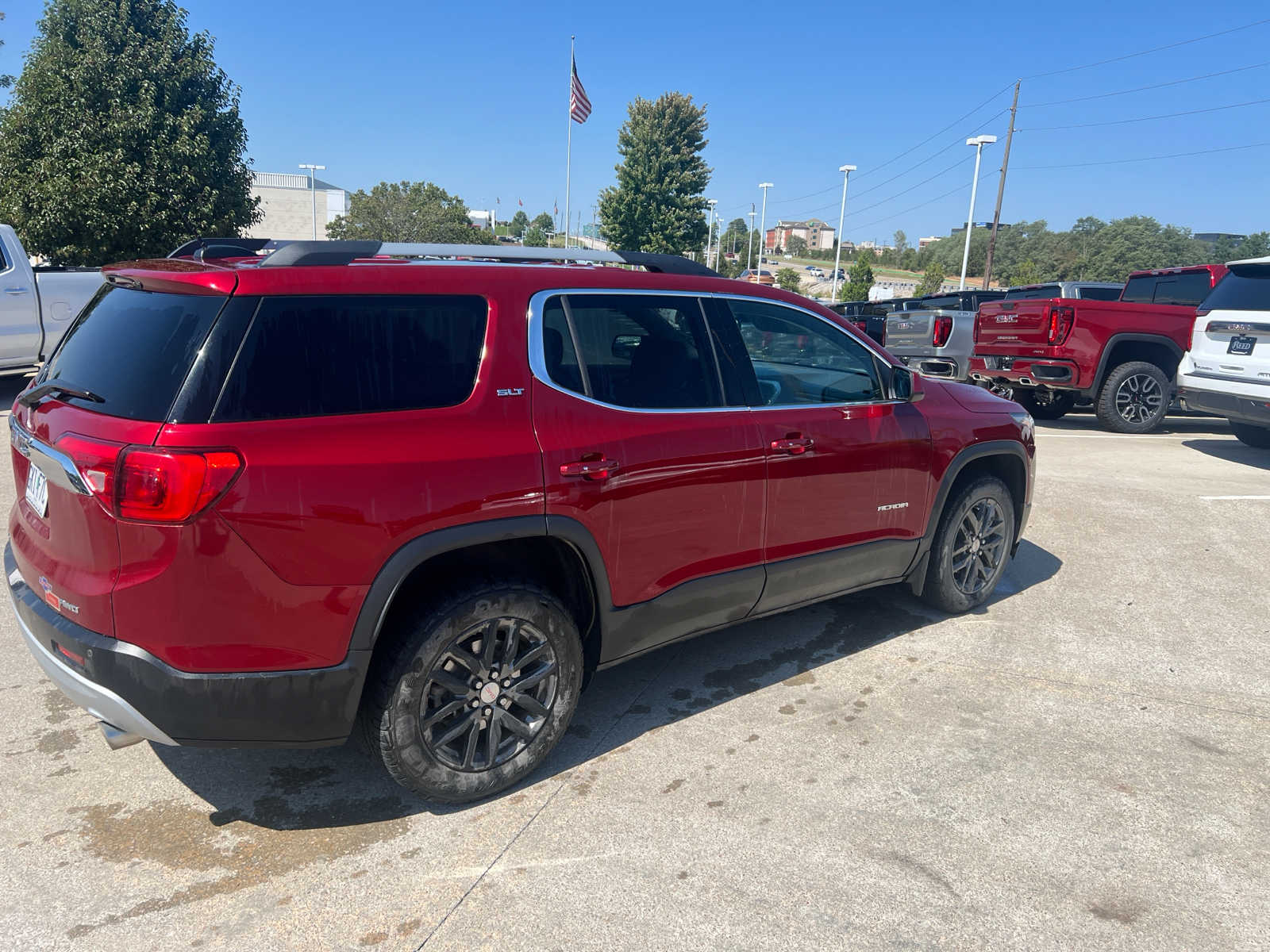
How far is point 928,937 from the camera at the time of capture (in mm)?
2398

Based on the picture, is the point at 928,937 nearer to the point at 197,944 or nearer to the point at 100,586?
the point at 197,944

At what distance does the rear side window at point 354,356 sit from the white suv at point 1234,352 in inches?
337

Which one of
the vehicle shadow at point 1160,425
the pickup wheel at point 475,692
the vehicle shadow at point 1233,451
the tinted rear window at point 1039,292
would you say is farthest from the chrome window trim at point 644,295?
the tinted rear window at point 1039,292

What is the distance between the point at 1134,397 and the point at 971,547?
7498mm

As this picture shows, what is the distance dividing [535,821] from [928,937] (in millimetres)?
1241

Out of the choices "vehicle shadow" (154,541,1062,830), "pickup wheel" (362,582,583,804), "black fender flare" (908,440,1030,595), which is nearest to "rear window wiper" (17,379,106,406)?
"pickup wheel" (362,582,583,804)

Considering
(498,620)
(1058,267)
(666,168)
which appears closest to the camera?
(498,620)

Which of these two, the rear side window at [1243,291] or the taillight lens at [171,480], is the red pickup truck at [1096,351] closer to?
the rear side window at [1243,291]

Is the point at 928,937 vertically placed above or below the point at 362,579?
below

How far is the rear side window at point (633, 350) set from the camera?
305 centimetres

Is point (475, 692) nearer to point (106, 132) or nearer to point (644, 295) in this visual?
point (644, 295)

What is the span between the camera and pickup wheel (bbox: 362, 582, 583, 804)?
2709 mm

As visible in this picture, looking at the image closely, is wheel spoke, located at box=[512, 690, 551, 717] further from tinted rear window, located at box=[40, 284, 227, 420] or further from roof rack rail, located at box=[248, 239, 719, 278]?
roof rack rail, located at box=[248, 239, 719, 278]

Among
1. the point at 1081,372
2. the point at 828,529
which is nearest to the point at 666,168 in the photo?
the point at 1081,372
